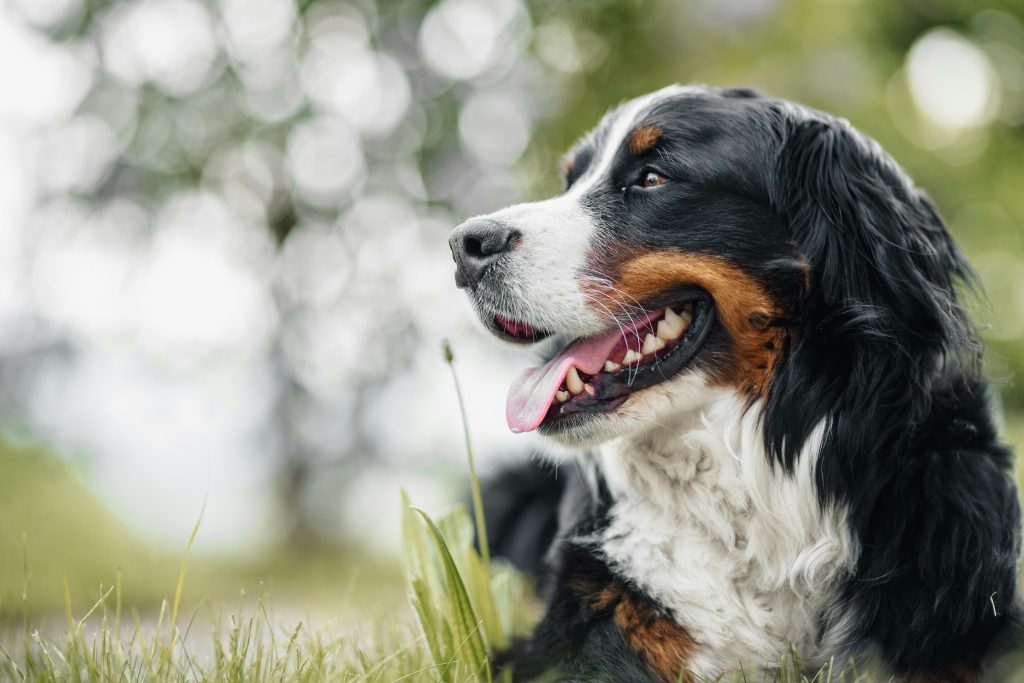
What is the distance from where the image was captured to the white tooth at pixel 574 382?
98.9 inches

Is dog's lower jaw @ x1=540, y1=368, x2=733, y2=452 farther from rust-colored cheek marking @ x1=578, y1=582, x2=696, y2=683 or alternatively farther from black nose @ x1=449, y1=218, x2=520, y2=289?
black nose @ x1=449, y1=218, x2=520, y2=289

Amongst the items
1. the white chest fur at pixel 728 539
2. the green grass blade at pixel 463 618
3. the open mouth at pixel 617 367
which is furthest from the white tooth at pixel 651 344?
the green grass blade at pixel 463 618

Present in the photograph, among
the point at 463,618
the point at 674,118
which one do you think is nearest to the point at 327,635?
the point at 463,618

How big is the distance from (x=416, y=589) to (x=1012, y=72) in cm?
1651

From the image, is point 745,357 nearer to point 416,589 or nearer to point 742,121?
point 742,121

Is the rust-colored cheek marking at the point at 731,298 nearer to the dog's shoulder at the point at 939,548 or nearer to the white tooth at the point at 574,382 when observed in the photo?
the white tooth at the point at 574,382

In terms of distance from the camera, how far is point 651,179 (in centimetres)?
262

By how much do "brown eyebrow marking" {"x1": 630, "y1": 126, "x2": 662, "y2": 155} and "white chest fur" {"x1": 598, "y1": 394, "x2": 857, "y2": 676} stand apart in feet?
2.46

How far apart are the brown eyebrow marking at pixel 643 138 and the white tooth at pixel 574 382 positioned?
2.22 feet

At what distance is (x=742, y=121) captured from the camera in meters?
2.65

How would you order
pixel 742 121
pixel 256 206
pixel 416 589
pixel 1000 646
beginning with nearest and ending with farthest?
pixel 1000 646 < pixel 416 589 < pixel 742 121 < pixel 256 206

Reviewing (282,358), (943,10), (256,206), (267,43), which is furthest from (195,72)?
(943,10)

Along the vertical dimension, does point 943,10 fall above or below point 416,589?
above

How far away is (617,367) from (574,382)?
126 millimetres
